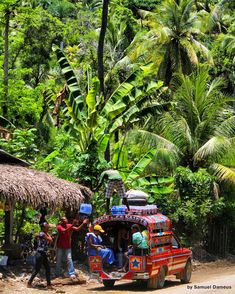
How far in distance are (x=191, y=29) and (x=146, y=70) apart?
1350 cm

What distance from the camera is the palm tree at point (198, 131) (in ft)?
78.3

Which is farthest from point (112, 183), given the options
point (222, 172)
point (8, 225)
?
point (222, 172)

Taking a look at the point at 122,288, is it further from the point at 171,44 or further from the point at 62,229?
the point at 171,44

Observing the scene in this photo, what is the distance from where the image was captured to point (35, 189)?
51.4 ft

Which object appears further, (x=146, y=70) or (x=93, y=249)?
(x=146, y=70)

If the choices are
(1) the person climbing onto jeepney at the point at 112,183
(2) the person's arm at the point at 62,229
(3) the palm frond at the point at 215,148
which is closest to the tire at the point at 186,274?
(1) the person climbing onto jeepney at the point at 112,183

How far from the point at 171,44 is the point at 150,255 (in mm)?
20956

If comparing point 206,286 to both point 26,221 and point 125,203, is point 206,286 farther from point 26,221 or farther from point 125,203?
point 26,221

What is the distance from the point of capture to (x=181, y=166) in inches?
952

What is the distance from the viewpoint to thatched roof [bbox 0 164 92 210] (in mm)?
15031

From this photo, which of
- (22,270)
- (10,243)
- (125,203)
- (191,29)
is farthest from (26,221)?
(191,29)

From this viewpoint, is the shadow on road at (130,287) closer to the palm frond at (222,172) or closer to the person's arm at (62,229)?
the person's arm at (62,229)

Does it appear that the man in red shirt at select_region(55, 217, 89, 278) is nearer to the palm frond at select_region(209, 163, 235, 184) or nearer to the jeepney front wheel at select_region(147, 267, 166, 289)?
the jeepney front wheel at select_region(147, 267, 166, 289)

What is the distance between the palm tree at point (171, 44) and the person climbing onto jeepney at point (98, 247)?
1940 cm
